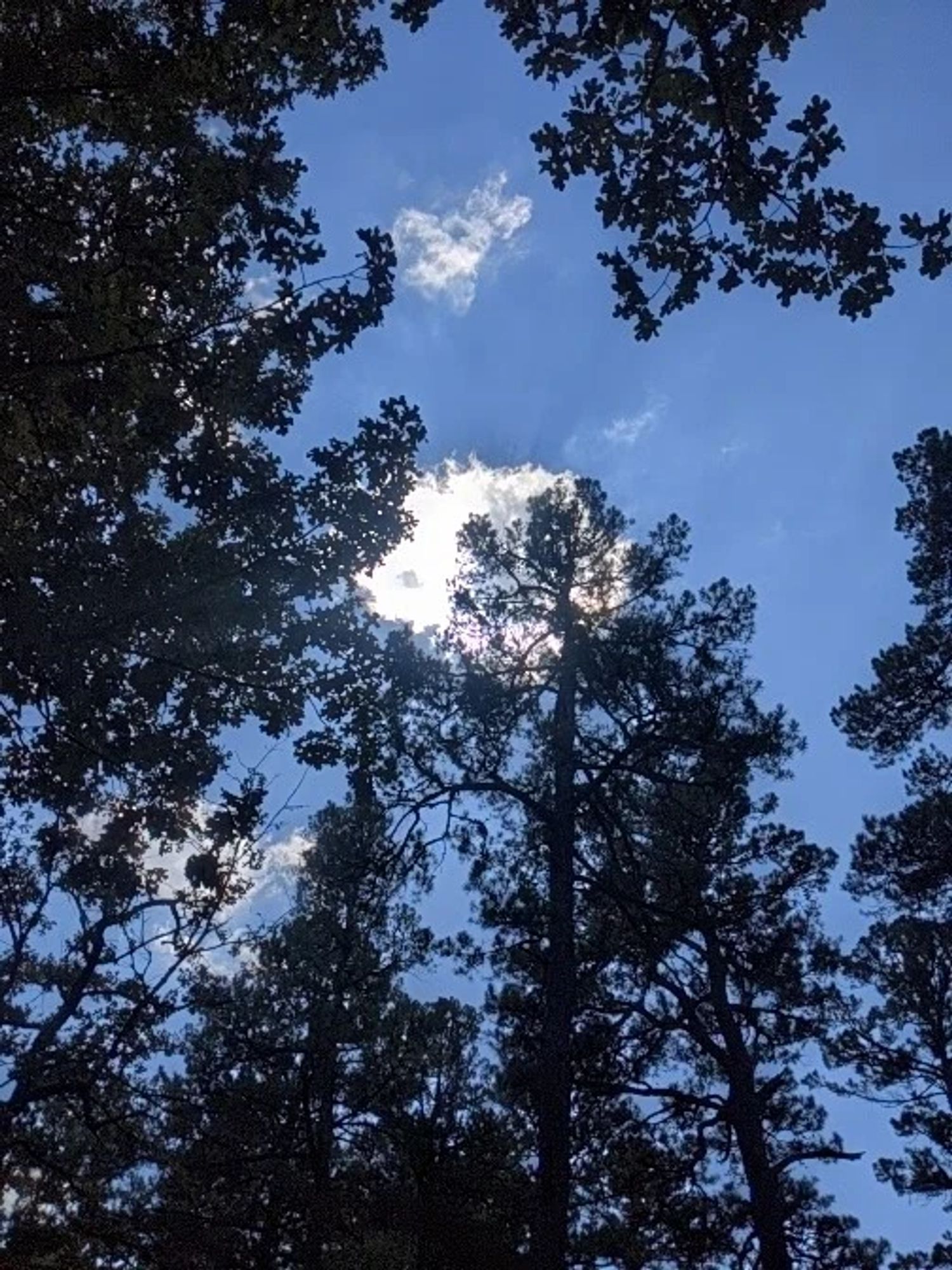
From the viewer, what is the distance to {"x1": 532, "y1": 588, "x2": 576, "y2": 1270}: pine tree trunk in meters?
8.55

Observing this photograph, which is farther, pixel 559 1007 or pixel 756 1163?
pixel 756 1163

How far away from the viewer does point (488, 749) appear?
12.0m

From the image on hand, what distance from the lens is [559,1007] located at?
392 inches

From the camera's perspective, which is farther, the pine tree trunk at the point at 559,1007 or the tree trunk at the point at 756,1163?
the tree trunk at the point at 756,1163

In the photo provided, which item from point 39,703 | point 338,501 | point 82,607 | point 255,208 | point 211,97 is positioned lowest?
point 39,703

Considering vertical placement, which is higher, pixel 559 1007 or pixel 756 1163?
pixel 559 1007

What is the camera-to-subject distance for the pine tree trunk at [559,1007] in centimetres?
855

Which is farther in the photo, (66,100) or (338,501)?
(338,501)

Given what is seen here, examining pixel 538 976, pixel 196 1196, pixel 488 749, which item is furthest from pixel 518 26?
pixel 196 1196

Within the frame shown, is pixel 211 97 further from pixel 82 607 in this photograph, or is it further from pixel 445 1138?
pixel 445 1138

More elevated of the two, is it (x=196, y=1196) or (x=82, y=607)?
(x=82, y=607)

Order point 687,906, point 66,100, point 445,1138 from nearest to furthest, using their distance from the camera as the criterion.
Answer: point 66,100, point 445,1138, point 687,906

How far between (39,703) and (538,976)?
9.87 metres

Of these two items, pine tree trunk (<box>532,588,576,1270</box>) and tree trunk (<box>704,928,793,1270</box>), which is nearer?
pine tree trunk (<box>532,588,576,1270</box>)
